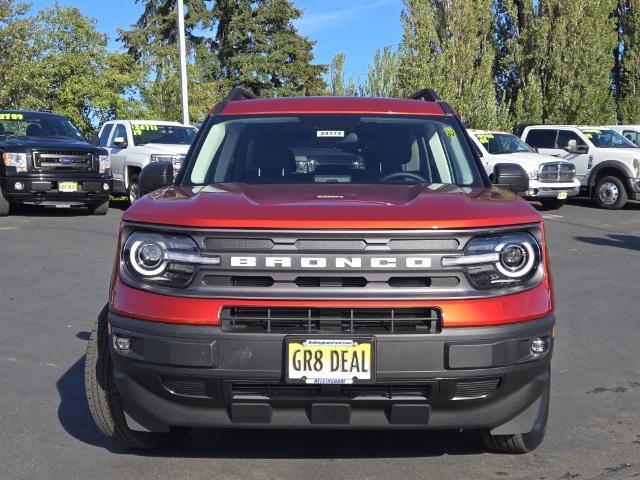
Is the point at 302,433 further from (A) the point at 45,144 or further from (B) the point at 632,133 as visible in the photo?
(B) the point at 632,133

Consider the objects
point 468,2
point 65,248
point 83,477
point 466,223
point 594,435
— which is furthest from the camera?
point 468,2

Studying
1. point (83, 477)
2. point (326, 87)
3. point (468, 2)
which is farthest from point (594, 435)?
point (326, 87)

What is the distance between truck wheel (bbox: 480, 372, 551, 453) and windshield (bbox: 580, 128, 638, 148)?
18.3m

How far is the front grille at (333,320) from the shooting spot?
12.1 ft

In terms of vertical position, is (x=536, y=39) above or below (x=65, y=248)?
above

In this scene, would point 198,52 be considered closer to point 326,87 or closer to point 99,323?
point 326,87

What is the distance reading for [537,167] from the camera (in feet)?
64.2

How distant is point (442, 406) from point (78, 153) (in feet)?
44.4

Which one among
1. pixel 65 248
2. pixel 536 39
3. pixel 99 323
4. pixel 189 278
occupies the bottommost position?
pixel 65 248

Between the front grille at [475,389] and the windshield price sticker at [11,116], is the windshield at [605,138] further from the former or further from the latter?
the front grille at [475,389]

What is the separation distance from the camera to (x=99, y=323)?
4441mm

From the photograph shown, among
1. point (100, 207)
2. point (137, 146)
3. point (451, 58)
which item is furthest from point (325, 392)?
point (451, 58)

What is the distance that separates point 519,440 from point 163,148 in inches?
564

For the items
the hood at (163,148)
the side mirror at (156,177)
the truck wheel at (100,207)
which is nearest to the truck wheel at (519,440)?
the side mirror at (156,177)
